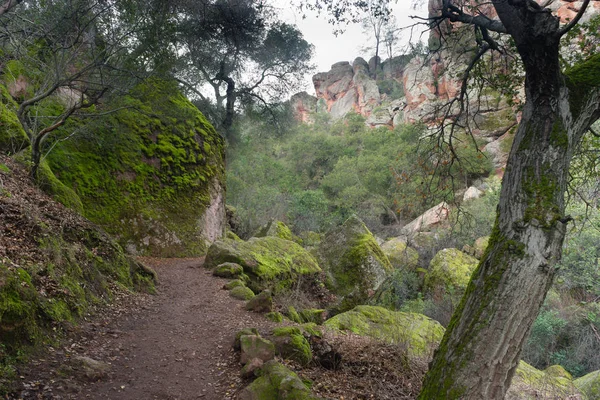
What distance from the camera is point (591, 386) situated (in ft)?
21.2

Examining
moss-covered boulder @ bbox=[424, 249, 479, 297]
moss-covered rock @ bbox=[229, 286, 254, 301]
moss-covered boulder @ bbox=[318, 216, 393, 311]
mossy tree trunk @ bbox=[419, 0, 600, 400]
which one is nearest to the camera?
mossy tree trunk @ bbox=[419, 0, 600, 400]

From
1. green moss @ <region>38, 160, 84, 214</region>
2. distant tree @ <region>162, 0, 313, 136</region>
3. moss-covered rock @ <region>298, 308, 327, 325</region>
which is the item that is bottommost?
moss-covered rock @ <region>298, 308, 327, 325</region>

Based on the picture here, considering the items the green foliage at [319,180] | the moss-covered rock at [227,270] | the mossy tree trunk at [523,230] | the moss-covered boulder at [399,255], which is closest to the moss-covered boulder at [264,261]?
the moss-covered rock at [227,270]

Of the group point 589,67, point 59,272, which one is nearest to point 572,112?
point 589,67

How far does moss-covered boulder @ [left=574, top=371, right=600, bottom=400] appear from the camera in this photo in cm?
616

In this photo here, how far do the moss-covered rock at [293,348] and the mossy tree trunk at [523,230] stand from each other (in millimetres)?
1941

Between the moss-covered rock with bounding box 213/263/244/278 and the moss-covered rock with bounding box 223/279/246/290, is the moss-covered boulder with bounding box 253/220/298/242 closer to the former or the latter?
the moss-covered rock with bounding box 213/263/244/278

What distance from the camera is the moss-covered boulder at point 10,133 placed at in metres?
7.06

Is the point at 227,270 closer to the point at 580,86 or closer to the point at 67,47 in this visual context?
the point at 67,47

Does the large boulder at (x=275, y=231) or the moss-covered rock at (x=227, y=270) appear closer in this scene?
the moss-covered rock at (x=227, y=270)

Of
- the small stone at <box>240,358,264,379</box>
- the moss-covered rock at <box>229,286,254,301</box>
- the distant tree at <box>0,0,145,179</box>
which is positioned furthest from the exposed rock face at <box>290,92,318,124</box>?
the small stone at <box>240,358,264,379</box>

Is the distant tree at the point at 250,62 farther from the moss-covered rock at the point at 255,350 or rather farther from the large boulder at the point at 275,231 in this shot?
the moss-covered rock at the point at 255,350

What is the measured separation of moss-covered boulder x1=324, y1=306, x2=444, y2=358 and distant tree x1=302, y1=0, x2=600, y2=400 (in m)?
3.19

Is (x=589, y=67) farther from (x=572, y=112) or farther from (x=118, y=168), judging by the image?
(x=118, y=168)
